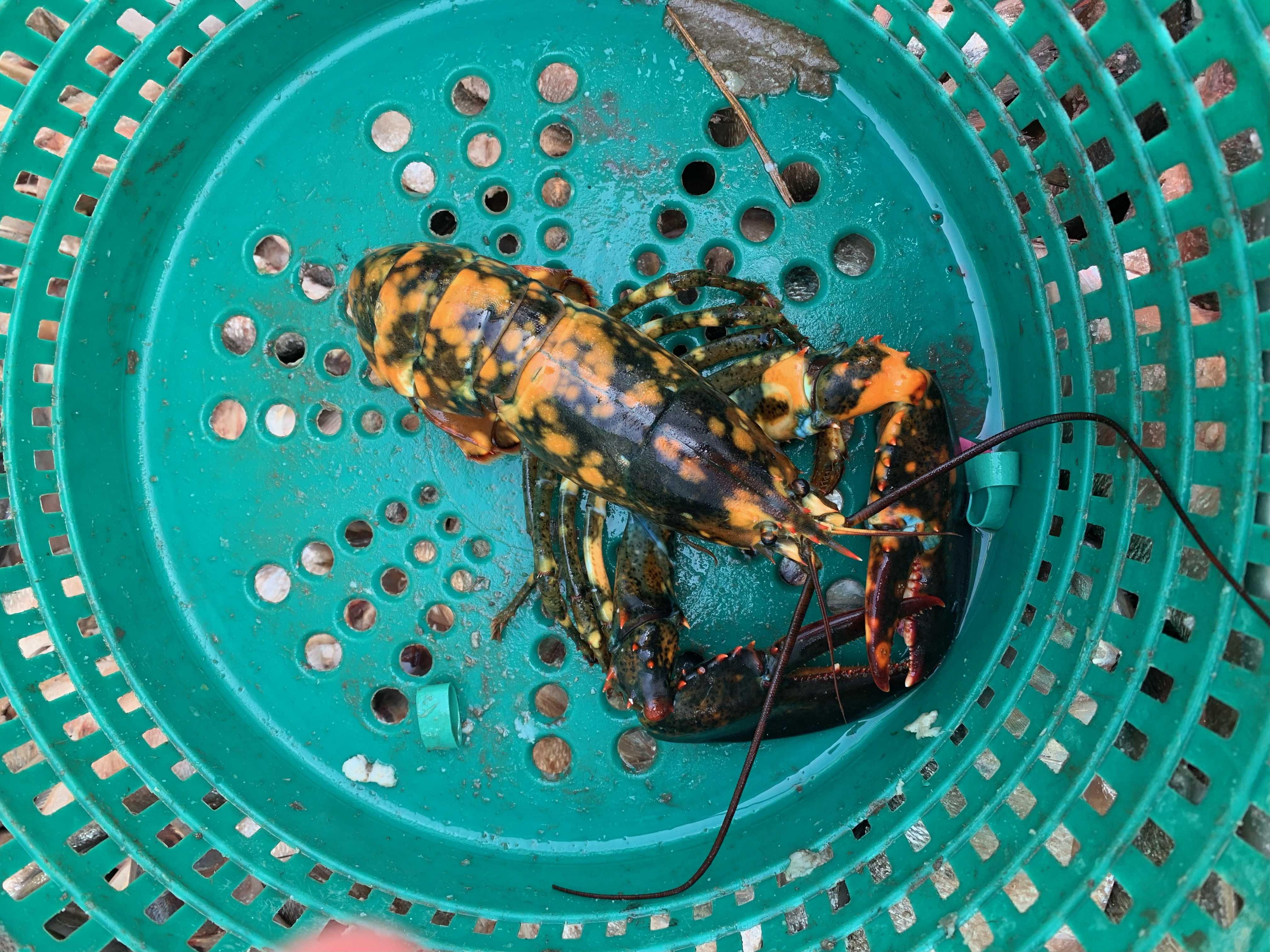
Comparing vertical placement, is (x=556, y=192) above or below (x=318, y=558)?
above

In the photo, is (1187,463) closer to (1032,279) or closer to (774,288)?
(1032,279)

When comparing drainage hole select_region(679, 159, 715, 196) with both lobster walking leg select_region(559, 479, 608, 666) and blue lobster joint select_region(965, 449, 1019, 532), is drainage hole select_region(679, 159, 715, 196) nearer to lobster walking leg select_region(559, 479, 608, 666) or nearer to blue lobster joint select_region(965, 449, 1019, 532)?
lobster walking leg select_region(559, 479, 608, 666)

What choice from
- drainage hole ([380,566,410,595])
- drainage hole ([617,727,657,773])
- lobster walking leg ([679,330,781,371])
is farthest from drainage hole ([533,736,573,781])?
lobster walking leg ([679,330,781,371])

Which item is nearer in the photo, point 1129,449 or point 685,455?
point 1129,449

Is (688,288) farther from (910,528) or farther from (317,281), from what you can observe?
(317,281)

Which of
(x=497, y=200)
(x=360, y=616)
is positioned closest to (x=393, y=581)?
(x=360, y=616)

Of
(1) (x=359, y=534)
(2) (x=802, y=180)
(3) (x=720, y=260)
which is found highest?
(2) (x=802, y=180)

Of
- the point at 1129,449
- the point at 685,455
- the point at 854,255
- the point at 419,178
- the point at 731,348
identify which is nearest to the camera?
the point at 1129,449
